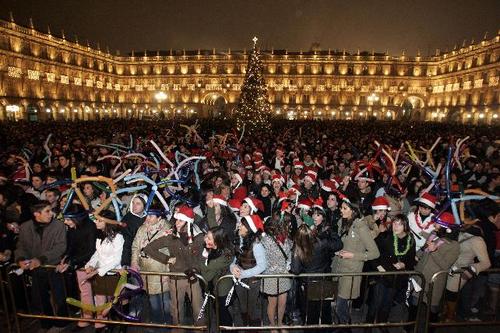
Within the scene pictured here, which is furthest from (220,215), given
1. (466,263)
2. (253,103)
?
(253,103)

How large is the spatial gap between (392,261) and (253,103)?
25290 mm

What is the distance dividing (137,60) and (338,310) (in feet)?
316

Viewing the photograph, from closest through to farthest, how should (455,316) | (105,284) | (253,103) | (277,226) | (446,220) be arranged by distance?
(105,284)
(446,220)
(277,226)
(455,316)
(253,103)

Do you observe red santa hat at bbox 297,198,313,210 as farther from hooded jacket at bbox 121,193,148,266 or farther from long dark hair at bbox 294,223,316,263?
hooded jacket at bbox 121,193,148,266

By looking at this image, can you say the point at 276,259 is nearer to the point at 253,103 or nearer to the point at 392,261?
the point at 392,261

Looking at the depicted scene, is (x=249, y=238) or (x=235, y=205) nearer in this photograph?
(x=249, y=238)

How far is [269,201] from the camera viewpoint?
7891 millimetres

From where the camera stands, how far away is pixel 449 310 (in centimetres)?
536

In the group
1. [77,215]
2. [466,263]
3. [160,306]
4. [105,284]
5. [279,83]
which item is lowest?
[160,306]

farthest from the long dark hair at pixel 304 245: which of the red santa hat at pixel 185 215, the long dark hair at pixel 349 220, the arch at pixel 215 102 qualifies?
the arch at pixel 215 102

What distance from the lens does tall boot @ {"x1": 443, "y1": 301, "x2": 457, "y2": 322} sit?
209 inches

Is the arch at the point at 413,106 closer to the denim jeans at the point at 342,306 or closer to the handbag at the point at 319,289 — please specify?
the denim jeans at the point at 342,306

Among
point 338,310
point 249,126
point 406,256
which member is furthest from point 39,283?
point 249,126

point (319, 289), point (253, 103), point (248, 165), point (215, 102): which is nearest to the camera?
point (319, 289)
